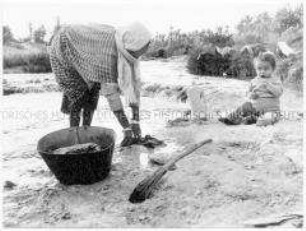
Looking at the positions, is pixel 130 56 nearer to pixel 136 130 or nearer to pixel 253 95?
pixel 136 130

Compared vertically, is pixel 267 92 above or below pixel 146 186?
above

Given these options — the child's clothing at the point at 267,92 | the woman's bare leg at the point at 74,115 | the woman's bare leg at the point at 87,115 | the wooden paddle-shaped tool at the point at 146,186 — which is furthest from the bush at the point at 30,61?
the wooden paddle-shaped tool at the point at 146,186

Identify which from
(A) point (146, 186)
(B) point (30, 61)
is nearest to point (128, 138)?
(A) point (146, 186)

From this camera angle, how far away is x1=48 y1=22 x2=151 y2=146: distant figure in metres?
3.89

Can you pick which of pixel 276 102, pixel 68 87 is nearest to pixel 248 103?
pixel 276 102

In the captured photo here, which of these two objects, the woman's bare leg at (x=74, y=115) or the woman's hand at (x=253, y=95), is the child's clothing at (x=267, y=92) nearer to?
the woman's hand at (x=253, y=95)

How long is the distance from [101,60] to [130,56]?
303mm

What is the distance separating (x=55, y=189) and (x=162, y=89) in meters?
4.46

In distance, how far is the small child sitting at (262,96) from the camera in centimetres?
465

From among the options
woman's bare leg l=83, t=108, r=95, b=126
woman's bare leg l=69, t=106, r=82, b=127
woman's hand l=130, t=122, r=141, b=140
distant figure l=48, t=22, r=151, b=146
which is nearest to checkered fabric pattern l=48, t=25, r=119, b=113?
distant figure l=48, t=22, r=151, b=146

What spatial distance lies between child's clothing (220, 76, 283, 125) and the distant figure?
1466 mm

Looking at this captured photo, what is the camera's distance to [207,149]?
4062mm

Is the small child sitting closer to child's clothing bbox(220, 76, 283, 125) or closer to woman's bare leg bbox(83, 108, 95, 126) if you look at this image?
child's clothing bbox(220, 76, 283, 125)

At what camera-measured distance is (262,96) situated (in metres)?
4.73
